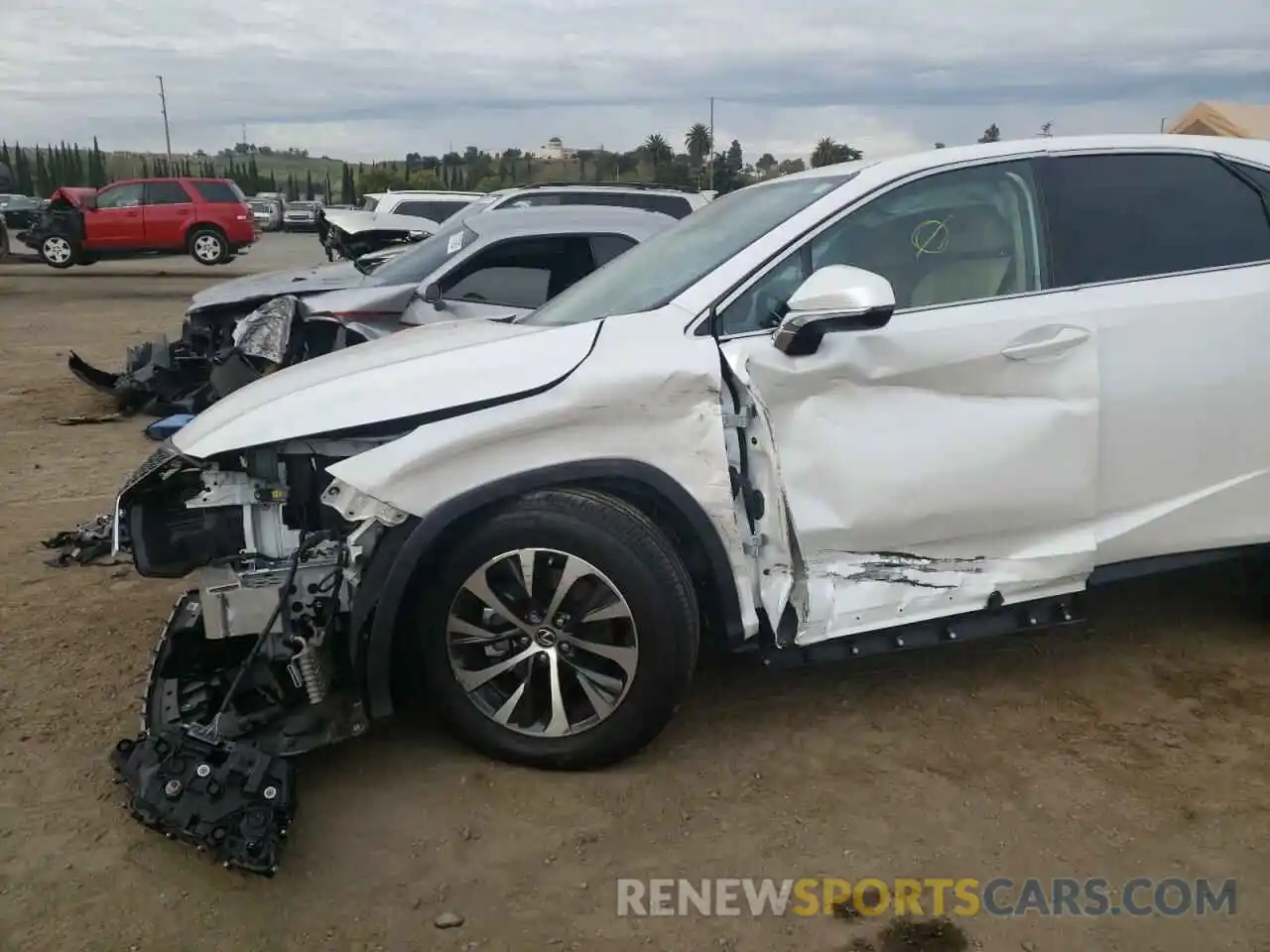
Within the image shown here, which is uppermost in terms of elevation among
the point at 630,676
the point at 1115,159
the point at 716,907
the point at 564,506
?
the point at 1115,159

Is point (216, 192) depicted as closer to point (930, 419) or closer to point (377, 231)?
point (377, 231)

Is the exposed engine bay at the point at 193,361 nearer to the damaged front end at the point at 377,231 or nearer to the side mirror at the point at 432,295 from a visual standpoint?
the side mirror at the point at 432,295

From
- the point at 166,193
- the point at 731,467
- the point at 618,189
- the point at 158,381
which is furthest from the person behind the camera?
the point at 166,193

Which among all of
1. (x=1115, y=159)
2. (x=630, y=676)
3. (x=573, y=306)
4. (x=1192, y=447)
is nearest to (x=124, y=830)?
(x=630, y=676)

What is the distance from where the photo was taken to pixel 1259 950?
2.61m

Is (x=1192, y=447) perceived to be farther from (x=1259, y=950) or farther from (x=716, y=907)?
(x=716, y=907)

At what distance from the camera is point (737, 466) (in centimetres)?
333

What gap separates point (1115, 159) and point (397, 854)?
11.0 feet

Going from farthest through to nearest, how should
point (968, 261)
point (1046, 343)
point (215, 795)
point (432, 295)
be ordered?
point (432, 295) → point (968, 261) → point (1046, 343) → point (215, 795)

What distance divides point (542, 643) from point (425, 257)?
5.72m

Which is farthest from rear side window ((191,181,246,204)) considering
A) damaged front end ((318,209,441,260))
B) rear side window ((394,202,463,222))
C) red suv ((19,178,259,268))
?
rear side window ((394,202,463,222))

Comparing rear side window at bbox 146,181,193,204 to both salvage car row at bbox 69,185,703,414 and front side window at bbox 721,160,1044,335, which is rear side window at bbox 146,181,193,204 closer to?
salvage car row at bbox 69,185,703,414

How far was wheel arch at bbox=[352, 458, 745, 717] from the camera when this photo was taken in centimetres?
308

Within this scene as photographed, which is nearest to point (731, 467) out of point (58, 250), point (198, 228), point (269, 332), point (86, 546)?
point (86, 546)
